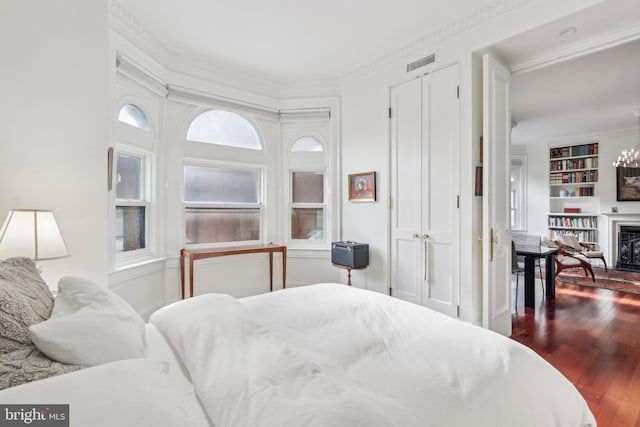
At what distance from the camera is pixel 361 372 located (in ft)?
3.56

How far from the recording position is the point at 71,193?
1.88 m

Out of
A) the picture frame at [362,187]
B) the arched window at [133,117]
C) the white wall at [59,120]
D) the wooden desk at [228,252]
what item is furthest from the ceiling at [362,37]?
the wooden desk at [228,252]

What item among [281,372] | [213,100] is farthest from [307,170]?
[281,372]

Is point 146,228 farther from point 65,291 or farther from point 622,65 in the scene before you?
point 622,65

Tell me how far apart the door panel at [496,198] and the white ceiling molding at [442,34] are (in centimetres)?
33

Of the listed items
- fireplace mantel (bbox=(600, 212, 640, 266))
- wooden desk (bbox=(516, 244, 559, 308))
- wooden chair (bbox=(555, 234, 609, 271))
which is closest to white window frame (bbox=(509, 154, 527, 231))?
fireplace mantel (bbox=(600, 212, 640, 266))

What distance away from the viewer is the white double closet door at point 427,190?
284cm

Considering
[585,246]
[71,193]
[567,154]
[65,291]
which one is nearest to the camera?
[65,291]

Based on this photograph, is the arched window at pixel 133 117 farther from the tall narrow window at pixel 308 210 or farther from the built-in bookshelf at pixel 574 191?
the built-in bookshelf at pixel 574 191

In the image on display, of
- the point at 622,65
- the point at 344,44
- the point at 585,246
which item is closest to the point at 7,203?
the point at 344,44

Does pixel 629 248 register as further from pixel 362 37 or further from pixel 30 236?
pixel 30 236

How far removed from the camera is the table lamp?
1.46 meters

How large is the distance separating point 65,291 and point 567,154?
824 centimetres

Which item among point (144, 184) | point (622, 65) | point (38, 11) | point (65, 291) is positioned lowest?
point (65, 291)
